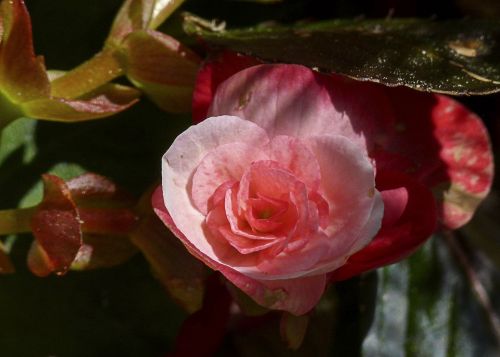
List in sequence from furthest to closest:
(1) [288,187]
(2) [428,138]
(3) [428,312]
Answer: (3) [428,312] → (2) [428,138] → (1) [288,187]

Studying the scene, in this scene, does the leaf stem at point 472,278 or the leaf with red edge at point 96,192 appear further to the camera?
the leaf stem at point 472,278

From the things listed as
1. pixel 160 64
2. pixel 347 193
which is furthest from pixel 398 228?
pixel 160 64

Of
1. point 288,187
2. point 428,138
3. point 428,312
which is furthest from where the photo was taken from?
point 428,312

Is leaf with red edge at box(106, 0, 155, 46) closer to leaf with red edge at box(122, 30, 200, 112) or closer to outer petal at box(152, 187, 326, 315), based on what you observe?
leaf with red edge at box(122, 30, 200, 112)

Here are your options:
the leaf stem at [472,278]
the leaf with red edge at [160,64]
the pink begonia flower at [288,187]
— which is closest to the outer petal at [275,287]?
the pink begonia flower at [288,187]

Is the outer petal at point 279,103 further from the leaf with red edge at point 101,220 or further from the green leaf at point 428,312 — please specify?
the green leaf at point 428,312

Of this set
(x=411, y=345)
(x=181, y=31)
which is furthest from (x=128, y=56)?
(x=411, y=345)

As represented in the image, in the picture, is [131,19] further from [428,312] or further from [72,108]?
[428,312]
